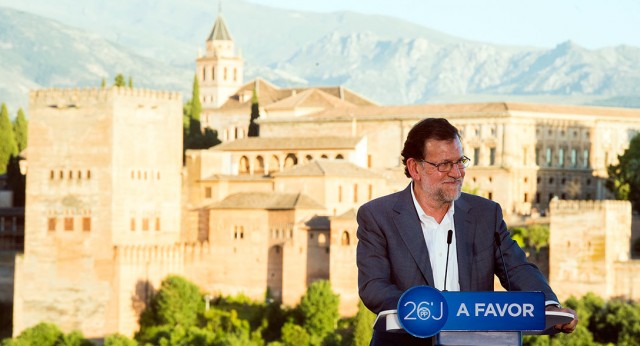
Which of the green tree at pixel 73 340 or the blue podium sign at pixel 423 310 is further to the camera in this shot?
the green tree at pixel 73 340

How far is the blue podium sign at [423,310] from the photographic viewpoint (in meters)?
5.71

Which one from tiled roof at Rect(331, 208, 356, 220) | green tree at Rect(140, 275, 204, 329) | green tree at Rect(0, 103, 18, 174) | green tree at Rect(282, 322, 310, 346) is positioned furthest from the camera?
green tree at Rect(0, 103, 18, 174)

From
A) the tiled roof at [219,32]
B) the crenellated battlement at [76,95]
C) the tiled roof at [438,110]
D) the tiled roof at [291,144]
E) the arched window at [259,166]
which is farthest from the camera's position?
the tiled roof at [219,32]

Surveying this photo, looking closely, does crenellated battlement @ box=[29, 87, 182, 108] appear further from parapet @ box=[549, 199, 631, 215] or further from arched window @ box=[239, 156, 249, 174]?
parapet @ box=[549, 199, 631, 215]

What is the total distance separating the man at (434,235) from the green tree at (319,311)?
146ft

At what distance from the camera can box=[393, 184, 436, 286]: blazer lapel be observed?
664 centimetres

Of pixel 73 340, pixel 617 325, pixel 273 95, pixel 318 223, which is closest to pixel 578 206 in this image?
pixel 617 325

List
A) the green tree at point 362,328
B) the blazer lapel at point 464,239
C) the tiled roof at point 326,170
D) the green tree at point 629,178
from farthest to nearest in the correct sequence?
the green tree at point 629,178 → the tiled roof at point 326,170 → the green tree at point 362,328 → the blazer lapel at point 464,239

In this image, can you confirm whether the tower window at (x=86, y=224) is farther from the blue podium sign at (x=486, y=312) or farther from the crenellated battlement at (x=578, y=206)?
the blue podium sign at (x=486, y=312)

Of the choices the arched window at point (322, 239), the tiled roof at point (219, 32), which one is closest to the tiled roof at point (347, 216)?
the arched window at point (322, 239)

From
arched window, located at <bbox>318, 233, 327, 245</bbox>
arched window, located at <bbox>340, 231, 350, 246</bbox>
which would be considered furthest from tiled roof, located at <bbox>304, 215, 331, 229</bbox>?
arched window, located at <bbox>340, 231, 350, 246</bbox>

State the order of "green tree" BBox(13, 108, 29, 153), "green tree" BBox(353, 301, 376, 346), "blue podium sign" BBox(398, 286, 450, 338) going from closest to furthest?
"blue podium sign" BBox(398, 286, 450, 338), "green tree" BBox(353, 301, 376, 346), "green tree" BBox(13, 108, 29, 153)

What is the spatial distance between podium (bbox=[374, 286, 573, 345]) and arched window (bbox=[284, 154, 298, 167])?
206ft

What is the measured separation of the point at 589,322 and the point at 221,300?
14.9 m
